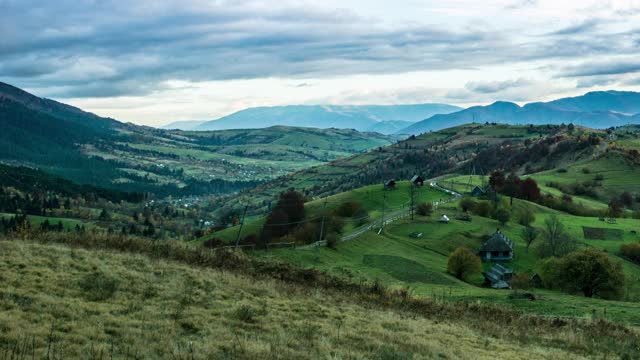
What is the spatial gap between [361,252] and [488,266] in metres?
20.6

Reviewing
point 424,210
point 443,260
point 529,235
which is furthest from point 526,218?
point 443,260

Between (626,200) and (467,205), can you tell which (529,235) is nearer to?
(467,205)

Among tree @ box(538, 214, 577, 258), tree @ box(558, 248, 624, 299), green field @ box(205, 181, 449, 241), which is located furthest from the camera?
green field @ box(205, 181, 449, 241)

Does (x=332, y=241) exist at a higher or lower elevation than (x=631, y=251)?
higher

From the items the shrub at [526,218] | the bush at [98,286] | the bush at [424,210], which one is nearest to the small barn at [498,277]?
the bush at [424,210]

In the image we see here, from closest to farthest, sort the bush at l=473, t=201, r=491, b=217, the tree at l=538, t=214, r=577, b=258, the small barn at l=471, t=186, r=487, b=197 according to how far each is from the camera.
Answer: the tree at l=538, t=214, r=577, b=258 → the bush at l=473, t=201, r=491, b=217 → the small barn at l=471, t=186, r=487, b=197

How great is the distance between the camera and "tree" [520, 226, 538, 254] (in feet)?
293

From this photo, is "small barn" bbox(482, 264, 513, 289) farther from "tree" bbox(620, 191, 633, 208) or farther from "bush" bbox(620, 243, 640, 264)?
"tree" bbox(620, 191, 633, 208)

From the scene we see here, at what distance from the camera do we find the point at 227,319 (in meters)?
20.2

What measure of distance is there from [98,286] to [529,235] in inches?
3122

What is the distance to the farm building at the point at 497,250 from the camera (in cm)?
8306

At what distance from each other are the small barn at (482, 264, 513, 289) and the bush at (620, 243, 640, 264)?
21.6 meters

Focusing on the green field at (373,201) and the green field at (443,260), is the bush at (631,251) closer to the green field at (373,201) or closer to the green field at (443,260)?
the green field at (443,260)

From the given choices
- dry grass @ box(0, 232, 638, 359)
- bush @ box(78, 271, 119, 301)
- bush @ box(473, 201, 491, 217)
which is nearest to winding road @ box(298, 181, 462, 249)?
bush @ box(473, 201, 491, 217)
